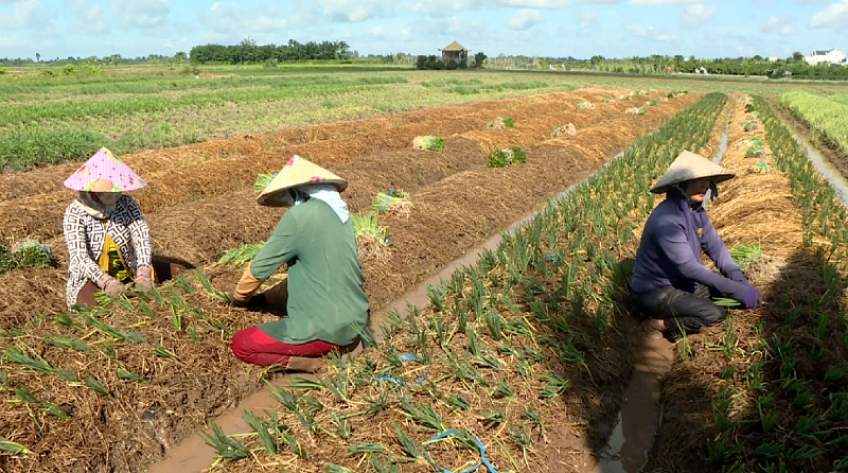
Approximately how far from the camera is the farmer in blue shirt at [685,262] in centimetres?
420

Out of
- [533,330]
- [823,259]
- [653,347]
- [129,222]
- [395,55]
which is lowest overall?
[653,347]

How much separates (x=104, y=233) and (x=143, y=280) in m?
0.44

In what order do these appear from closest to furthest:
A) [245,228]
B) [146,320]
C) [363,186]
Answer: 1. [146,320]
2. [245,228]
3. [363,186]

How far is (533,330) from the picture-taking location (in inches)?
161

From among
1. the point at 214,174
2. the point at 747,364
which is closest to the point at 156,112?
the point at 214,174

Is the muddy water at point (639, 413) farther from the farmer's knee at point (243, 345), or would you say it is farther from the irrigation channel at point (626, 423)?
the farmer's knee at point (243, 345)

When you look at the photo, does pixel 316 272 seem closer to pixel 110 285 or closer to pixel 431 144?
pixel 110 285

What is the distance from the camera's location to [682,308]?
4.33m

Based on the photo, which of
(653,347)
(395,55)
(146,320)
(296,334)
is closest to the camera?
(296,334)

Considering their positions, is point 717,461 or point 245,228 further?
point 245,228

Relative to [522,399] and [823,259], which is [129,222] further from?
[823,259]

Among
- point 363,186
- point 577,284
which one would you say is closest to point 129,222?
point 577,284

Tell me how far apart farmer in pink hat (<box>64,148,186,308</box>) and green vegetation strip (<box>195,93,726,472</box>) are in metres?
1.55

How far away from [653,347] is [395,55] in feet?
311
